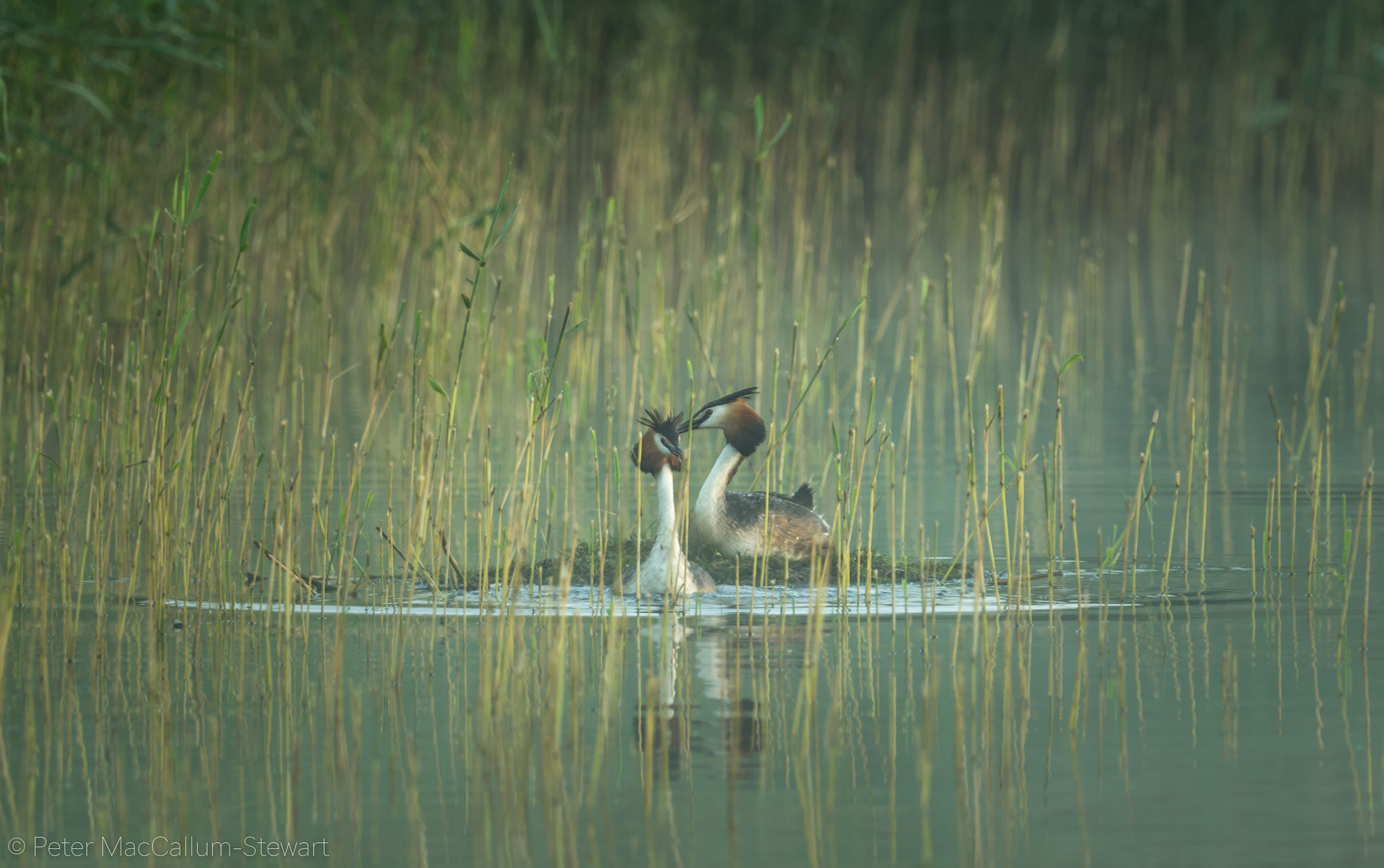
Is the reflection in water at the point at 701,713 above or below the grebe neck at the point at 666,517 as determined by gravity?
below

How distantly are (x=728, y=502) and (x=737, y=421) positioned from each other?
0.69 ft

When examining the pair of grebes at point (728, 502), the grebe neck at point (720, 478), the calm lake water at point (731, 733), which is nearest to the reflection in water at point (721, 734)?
the calm lake water at point (731, 733)

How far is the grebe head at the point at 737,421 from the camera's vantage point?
5.59m

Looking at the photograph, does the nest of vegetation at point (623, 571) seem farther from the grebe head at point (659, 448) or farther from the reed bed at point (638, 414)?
the grebe head at point (659, 448)

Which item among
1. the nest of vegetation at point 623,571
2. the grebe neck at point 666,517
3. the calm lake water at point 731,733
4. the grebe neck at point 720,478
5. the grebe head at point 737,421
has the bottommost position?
the calm lake water at point 731,733

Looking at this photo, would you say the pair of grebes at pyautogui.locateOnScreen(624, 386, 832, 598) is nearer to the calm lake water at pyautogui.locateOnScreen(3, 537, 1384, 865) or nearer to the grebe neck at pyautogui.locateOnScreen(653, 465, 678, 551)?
the grebe neck at pyautogui.locateOnScreen(653, 465, 678, 551)

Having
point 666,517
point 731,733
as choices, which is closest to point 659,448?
point 666,517

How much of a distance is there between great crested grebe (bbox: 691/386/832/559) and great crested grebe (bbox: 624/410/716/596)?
26 centimetres

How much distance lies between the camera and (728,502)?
559cm

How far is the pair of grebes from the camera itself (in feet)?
16.9

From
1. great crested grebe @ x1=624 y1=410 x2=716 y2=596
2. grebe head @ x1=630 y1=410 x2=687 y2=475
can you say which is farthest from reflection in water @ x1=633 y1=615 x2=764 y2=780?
grebe head @ x1=630 y1=410 x2=687 y2=475

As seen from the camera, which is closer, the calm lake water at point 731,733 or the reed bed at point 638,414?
the calm lake water at point 731,733

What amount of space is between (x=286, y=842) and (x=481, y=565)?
1753 mm

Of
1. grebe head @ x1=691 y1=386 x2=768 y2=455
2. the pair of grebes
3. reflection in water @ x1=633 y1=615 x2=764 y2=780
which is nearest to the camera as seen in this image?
reflection in water @ x1=633 y1=615 x2=764 y2=780
